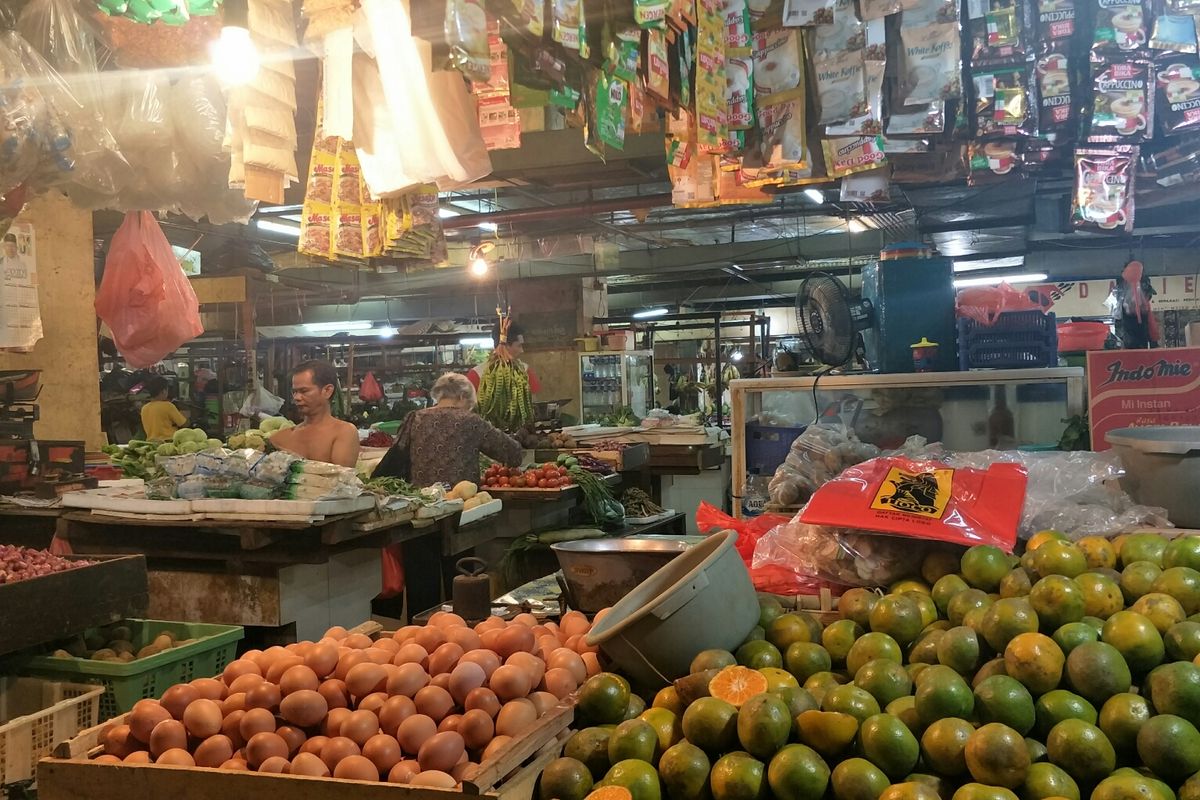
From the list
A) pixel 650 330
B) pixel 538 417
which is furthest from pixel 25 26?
pixel 650 330

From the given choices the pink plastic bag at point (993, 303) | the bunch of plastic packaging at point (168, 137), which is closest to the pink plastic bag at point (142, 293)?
the bunch of plastic packaging at point (168, 137)

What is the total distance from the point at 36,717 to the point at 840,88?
4.03 meters

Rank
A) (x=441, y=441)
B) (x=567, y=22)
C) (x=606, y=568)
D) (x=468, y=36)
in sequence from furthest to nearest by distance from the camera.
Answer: (x=441, y=441) → (x=567, y=22) → (x=468, y=36) → (x=606, y=568)

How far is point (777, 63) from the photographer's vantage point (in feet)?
13.2

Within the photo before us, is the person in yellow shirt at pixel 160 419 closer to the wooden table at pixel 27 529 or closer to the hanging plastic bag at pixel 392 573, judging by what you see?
the wooden table at pixel 27 529

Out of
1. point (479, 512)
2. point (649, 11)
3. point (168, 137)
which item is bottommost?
point (479, 512)

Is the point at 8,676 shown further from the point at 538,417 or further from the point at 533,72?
the point at 538,417

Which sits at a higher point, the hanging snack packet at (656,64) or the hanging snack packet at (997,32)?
the hanging snack packet at (997,32)

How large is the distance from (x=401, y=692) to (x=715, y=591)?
68 cm

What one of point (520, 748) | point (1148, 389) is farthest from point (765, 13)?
point (520, 748)

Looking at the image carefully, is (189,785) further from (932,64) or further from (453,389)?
(453,389)

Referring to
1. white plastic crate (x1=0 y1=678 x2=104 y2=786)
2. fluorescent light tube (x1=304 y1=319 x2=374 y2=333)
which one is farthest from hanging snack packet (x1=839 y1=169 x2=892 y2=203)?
fluorescent light tube (x1=304 y1=319 x2=374 y2=333)

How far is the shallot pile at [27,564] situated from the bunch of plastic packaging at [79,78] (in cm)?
148

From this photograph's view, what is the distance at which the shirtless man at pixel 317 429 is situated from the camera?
5.17 meters
